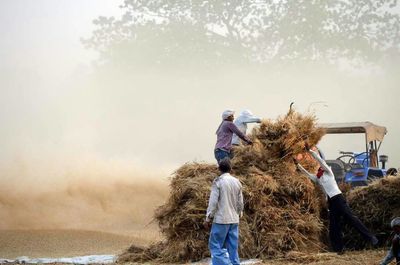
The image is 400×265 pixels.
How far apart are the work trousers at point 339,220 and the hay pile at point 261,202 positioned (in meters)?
0.28

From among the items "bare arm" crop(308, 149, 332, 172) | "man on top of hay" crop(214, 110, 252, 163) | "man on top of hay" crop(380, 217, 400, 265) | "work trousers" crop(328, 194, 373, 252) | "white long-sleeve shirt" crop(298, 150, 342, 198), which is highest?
"man on top of hay" crop(214, 110, 252, 163)

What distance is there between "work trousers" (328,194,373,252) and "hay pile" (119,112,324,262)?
0.28 m

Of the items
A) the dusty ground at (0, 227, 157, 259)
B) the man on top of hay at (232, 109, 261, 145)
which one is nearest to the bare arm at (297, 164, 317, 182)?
the man on top of hay at (232, 109, 261, 145)

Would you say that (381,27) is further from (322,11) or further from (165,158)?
(165,158)

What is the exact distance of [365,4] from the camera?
34.1 m

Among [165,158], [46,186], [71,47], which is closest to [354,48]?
[165,158]

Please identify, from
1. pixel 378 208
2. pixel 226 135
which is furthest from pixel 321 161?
pixel 226 135

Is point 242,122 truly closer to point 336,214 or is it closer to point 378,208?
point 336,214

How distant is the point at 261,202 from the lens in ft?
42.3

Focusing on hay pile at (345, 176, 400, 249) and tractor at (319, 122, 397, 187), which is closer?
hay pile at (345, 176, 400, 249)

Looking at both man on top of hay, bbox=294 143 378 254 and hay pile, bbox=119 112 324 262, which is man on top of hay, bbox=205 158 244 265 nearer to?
hay pile, bbox=119 112 324 262

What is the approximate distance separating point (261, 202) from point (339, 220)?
150 centimetres

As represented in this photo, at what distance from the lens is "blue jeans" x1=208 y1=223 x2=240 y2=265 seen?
1051cm

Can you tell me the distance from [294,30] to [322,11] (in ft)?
5.21
